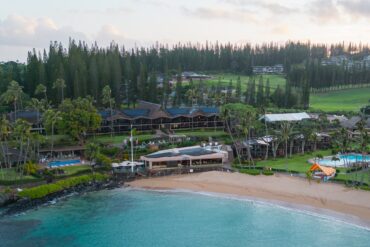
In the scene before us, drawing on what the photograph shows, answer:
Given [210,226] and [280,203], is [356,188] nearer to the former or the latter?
[280,203]

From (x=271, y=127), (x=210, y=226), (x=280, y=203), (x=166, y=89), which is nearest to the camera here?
(x=210, y=226)

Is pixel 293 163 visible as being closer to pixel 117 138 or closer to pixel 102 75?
pixel 117 138

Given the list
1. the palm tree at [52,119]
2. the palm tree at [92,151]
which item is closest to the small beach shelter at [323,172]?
the palm tree at [92,151]

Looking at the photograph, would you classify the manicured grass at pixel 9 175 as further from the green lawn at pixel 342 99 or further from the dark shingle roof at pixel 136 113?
the green lawn at pixel 342 99

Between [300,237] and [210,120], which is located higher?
[210,120]

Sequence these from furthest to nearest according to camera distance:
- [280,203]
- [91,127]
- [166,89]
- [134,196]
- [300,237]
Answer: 1. [166,89]
2. [91,127]
3. [134,196]
4. [280,203]
5. [300,237]

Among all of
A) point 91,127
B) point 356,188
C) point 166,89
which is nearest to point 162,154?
point 91,127

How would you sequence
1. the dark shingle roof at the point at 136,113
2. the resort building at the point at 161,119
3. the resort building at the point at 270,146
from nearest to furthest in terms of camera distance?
1. the resort building at the point at 270,146
2. the resort building at the point at 161,119
3. the dark shingle roof at the point at 136,113
